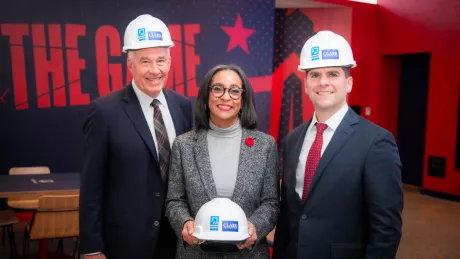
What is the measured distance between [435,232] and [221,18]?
Answer: 4.44 meters

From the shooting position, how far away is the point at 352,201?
183cm

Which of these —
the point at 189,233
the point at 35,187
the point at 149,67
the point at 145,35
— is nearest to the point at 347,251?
the point at 189,233

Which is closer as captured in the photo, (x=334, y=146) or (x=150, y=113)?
(x=334, y=146)

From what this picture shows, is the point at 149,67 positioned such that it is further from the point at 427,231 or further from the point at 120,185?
the point at 427,231

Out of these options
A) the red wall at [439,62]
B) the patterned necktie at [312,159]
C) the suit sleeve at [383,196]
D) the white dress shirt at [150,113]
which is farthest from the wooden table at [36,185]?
the red wall at [439,62]

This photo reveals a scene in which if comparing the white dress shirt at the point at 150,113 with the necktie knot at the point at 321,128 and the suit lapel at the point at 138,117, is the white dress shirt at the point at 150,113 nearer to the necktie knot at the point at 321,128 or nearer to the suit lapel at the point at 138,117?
the suit lapel at the point at 138,117

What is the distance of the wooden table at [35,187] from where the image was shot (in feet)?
12.6

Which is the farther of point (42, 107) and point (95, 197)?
point (42, 107)

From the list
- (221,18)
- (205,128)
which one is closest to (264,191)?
(205,128)

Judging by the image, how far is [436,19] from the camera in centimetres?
779

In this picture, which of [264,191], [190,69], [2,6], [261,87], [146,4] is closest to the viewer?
[264,191]

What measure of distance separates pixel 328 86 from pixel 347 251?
2.33 feet

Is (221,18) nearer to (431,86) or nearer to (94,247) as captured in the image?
(431,86)

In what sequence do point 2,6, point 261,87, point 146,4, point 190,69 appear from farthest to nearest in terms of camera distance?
point 261,87
point 190,69
point 146,4
point 2,6
